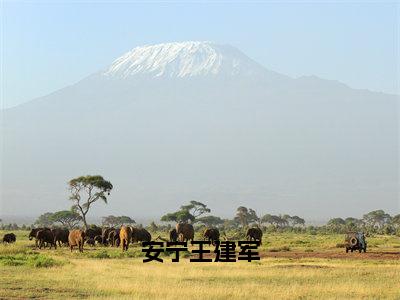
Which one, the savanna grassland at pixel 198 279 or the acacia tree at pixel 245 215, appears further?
the acacia tree at pixel 245 215

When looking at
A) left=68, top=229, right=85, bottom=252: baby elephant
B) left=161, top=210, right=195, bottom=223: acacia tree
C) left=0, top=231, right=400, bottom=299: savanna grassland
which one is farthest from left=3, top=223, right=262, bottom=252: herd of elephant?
left=161, top=210, right=195, bottom=223: acacia tree

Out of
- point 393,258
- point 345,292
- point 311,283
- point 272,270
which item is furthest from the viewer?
point 393,258

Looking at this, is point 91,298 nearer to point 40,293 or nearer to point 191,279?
point 40,293

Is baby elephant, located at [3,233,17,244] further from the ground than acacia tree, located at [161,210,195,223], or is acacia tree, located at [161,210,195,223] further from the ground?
acacia tree, located at [161,210,195,223]

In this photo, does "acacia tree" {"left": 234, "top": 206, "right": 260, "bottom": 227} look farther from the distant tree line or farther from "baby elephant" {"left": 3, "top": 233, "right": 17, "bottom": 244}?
"baby elephant" {"left": 3, "top": 233, "right": 17, "bottom": 244}

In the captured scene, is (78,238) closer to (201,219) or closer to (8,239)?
(8,239)

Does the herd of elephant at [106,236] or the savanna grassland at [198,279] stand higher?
the herd of elephant at [106,236]

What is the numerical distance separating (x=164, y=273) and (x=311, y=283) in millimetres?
6375

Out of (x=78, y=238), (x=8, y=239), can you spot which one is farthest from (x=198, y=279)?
(x=8, y=239)

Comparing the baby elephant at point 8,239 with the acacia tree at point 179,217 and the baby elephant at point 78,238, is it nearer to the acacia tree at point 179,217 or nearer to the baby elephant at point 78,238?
the baby elephant at point 78,238

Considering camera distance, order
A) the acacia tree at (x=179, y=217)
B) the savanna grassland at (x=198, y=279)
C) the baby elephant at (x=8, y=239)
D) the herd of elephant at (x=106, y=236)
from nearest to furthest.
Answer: the savanna grassland at (x=198, y=279) → the herd of elephant at (x=106, y=236) → the baby elephant at (x=8, y=239) → the acacia tree at (x=179, y=217)

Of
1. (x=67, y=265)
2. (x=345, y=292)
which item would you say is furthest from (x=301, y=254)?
(x=345, y=292)

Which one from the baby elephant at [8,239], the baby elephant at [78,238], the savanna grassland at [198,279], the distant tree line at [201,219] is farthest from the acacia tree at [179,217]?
the savanna grassland at [198,279]

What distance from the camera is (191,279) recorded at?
2823cm
